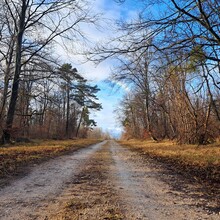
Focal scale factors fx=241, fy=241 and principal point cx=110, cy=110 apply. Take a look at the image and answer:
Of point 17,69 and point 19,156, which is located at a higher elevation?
point 17,69

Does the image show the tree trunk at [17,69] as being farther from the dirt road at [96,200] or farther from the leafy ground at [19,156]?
the dirt road at [96,200]

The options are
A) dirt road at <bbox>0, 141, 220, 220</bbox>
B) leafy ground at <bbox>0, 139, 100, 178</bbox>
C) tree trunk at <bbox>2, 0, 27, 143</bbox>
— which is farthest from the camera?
tree trunk at <bbox>2, 0, 27, 143</bbox>

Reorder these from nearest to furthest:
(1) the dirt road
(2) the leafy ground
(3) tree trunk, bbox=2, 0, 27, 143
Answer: (1) the dirt road
(2) the leafy ground
(3) tree trunk, bbox=2, 0, 27, 143

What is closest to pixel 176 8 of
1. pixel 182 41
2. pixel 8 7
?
pixel 182 41

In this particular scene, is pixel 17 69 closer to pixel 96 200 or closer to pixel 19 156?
pixel 19 156

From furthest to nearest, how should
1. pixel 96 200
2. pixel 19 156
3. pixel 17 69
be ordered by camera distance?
pixel 17 69 < pixel 19 156 < pixel 96 200

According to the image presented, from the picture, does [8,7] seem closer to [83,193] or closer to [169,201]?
[83,193]

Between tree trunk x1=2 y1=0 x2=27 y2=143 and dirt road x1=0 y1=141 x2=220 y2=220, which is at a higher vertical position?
tree trunk x1=2 y1=0 x2=27 y2=143

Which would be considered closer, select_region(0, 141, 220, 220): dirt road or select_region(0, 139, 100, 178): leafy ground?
select_region(0, 141, 220, 220): dirt road

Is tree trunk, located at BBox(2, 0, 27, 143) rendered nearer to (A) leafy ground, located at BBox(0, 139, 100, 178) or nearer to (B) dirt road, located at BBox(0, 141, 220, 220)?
(A) leafy ground, located at BBox(0, 139, 100, 178)

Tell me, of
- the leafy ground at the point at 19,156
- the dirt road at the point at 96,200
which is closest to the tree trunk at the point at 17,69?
the leafy ground at the point at 19,156

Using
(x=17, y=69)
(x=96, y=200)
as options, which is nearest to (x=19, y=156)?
(x=96, y=200)

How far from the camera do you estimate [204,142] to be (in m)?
16.4

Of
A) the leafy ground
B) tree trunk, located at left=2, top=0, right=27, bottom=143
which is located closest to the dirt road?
the leafy ground
